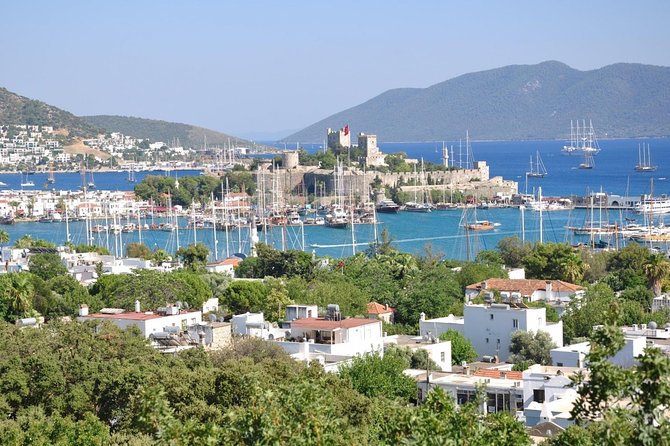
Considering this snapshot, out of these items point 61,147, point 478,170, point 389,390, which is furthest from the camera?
point 61,147

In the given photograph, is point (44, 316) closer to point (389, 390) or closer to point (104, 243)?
point (389, 390)

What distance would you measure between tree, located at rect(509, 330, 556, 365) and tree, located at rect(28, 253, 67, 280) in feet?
50.6

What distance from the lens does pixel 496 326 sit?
25547 millimetres

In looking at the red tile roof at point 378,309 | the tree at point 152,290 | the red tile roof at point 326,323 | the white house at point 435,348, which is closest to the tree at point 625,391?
the white house at point 435,348

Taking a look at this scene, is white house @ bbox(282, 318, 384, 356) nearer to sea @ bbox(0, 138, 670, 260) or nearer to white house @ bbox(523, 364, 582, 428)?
white house @ bbox(523, 364, 582, 428)

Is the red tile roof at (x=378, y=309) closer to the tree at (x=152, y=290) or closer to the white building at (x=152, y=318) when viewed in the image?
the tree at (x=152, y=290)

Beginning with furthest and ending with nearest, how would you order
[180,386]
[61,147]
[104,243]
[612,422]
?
[61,147] < [104,243] < [180,386] < [612,422]

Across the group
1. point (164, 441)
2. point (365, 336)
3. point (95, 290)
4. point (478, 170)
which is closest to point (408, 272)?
point (95, 290)

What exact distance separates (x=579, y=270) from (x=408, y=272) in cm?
443

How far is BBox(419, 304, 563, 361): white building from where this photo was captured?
25219 millimetres

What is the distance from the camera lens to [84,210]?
286 ft

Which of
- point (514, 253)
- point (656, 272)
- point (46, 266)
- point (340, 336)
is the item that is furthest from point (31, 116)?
point (340, 336)

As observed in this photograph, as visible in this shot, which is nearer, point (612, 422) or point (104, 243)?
point (612, 422)

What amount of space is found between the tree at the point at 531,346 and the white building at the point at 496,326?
41cm
